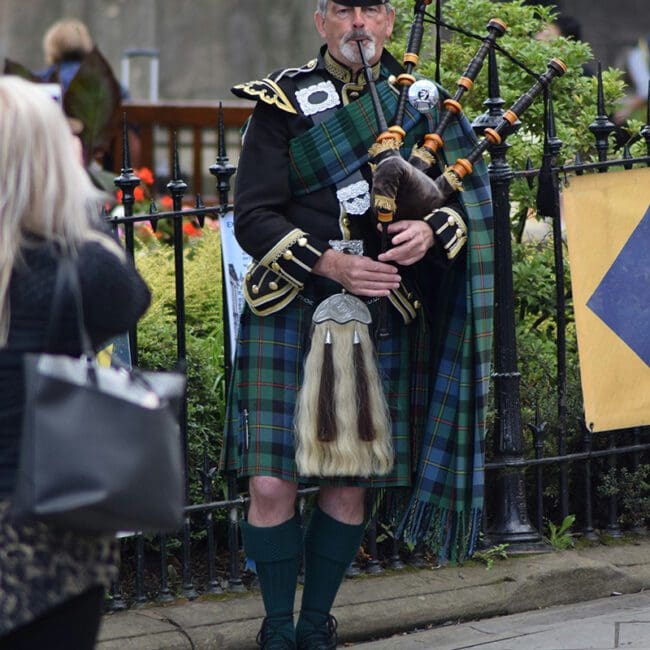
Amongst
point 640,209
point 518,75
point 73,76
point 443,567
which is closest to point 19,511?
point 443,567

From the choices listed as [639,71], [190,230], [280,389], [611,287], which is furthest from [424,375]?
[639,71]

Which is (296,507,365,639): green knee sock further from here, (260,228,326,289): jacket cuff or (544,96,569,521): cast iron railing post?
(544,96,569,521): cast iron railing post

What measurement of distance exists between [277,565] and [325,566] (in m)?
0.14

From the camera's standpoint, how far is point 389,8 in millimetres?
4008

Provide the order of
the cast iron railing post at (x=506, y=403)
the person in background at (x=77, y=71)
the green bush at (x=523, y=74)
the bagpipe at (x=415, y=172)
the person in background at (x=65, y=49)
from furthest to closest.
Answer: the person in background at (x=65, y=49) < the person in background at (x=77, y=71) < the green bush at (x=523, y=74) < the cast iron railing post at (x=506, y=403) < the bagpipe at (x=415, y=172)

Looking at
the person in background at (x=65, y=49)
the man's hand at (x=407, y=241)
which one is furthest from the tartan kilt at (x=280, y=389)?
the person in background at (x=65, y=49)

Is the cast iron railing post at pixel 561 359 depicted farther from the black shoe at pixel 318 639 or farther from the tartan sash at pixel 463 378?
the black shoe at pixel 318 639

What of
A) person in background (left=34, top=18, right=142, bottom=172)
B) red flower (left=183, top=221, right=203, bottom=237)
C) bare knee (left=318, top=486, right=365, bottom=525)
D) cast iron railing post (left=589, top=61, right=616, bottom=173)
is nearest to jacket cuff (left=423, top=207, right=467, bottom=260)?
bare knee (left=318, top=486, right=365, bottom=525)

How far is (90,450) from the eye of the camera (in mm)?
2408

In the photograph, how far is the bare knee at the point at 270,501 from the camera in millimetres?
3957

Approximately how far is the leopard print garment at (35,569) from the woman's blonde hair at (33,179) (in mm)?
355

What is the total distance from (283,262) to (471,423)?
76cm

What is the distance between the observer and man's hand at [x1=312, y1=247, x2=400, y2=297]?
3.80m

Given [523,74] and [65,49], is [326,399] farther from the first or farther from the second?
[65,49]
